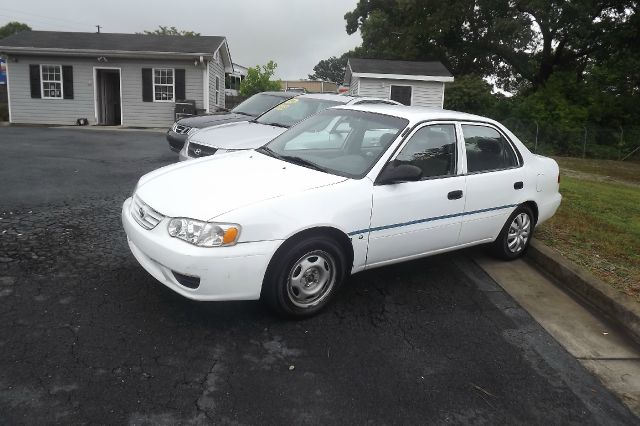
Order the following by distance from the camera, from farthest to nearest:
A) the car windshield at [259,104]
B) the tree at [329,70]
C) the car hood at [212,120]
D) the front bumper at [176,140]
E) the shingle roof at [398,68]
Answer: the tree at [329,70], the shingle roof at [398,68], the car windshield at [259,104], the front bumper at [176,140], the car hood at [212,120]

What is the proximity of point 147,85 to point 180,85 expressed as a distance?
135 centimetres

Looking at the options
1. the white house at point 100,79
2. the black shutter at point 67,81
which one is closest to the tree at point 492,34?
the white house at point 100,79

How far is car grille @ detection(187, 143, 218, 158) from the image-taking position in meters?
7.63

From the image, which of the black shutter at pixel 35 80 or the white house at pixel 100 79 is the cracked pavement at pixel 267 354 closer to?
the white house at pixel 100 79

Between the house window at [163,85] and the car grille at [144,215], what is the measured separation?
1799 centimetres

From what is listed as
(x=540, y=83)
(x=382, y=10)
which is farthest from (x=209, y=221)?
(x=382, y=10)

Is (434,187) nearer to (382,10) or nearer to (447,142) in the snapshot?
(447,142)

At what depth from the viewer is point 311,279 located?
3.99 metres

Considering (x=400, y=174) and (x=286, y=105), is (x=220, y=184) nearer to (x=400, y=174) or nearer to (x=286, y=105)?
(x=400, y=174)

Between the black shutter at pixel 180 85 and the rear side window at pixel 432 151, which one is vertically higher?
the black shutter at pixel 180 85

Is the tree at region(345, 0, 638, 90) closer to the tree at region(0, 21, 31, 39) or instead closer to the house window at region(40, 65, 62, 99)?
the house window at region(40, 65, 62, 99)

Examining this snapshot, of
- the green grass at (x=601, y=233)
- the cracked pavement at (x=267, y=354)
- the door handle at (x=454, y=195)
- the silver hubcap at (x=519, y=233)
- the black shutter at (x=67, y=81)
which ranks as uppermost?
the black shutter at (x=67, y=81)

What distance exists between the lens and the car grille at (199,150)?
7629 mm

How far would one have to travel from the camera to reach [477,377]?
3395 mm
